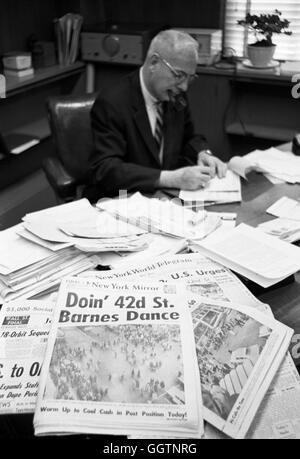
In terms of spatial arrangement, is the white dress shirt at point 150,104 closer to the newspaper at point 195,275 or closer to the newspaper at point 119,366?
the newspaper at point 195,275

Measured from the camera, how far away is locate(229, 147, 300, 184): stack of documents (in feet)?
5.89

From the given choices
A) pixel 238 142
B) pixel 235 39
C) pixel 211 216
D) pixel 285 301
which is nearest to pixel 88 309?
pixel 285 301

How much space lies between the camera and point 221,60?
3051mm

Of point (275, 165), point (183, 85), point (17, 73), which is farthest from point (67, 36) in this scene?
point (275, 165)

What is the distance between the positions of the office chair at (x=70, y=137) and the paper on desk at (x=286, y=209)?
88 centimetres

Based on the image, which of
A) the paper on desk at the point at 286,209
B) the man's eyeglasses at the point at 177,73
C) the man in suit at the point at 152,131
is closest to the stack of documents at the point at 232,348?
the paper on desk at the point at 286,209

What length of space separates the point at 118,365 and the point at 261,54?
7.98ft

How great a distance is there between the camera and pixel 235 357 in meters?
0.88

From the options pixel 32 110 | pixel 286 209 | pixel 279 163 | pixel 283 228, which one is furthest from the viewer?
pixel 32 110

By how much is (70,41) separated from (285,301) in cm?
259

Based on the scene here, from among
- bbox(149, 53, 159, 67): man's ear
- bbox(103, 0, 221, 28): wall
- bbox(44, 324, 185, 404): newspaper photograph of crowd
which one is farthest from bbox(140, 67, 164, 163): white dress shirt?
bbox(103, 0, 221, 28): wall

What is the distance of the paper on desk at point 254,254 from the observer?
1142 millimetres

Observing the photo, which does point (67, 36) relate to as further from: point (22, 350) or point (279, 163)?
point (22, 350)

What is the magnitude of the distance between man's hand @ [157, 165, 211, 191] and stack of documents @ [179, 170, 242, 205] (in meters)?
0.02
